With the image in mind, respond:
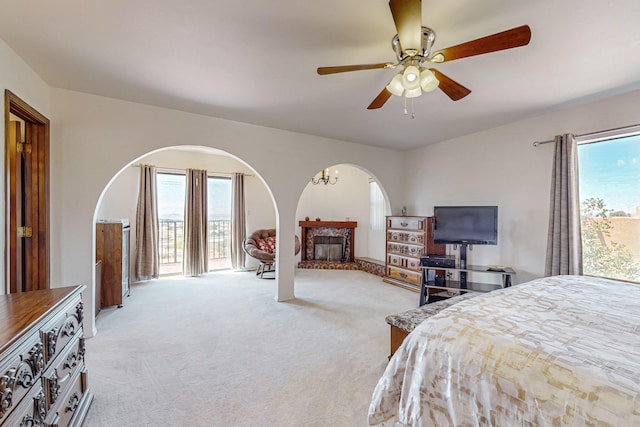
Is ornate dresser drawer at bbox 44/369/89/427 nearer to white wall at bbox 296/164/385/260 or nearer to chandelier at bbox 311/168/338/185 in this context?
chandelier at bbox 311/168/338/185

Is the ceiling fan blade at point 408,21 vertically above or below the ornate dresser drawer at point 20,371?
above

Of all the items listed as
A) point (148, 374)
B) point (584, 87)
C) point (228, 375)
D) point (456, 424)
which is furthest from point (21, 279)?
point (584, 87)

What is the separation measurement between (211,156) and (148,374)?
15.1 feet

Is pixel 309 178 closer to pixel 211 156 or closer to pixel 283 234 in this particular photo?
pixel 283 234

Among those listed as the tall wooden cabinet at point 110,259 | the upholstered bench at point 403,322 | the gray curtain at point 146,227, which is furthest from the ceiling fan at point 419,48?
the gray curtain at point 146,227

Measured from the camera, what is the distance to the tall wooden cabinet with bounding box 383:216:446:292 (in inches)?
180

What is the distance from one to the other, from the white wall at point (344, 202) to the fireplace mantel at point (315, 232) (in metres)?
0.13

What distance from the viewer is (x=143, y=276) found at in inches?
203

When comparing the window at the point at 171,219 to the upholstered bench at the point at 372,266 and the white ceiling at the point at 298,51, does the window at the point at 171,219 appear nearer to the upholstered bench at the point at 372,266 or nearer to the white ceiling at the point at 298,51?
the white ceiling at the point at 298,51

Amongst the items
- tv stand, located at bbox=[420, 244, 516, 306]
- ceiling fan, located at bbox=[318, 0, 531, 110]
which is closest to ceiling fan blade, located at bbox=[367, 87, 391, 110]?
ceiling fan, located at bbox=[318, 0, 531, 110]

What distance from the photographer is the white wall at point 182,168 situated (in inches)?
197

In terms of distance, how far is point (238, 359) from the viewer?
2.42m

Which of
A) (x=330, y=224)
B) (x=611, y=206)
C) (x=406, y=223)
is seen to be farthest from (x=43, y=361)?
(x=330, y=224)

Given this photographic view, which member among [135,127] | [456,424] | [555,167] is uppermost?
[135,127]
